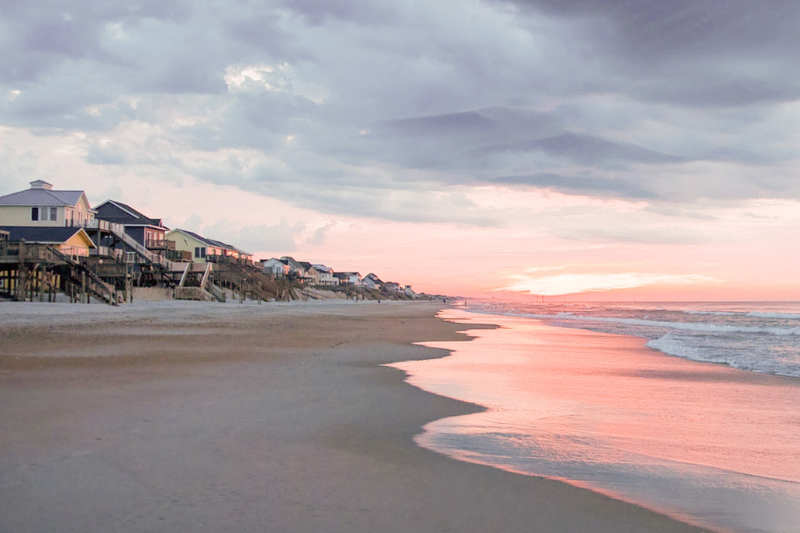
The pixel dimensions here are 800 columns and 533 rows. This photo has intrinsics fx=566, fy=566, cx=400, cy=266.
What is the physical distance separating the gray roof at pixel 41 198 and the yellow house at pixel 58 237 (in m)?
2.60

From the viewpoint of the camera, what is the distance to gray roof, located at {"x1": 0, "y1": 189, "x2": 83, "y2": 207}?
48581 millimetres

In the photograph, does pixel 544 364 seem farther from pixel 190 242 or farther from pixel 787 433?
pixel 190 242

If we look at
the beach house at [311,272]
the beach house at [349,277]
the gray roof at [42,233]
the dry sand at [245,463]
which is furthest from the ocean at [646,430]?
the beach house at [349,277]

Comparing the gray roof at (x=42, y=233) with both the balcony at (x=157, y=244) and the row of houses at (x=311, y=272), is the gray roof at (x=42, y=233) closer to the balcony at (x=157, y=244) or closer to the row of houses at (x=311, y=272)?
the balcony at (x=157, y=244)

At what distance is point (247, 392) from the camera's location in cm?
919

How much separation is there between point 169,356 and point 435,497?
34.9 feet

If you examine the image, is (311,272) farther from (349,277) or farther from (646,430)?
(646,430)

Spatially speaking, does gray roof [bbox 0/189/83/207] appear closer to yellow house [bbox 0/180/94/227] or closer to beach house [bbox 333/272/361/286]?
yellow house [bbox 0/180/94/227]

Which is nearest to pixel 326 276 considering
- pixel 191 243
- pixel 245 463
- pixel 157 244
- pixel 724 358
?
pixel 191 243

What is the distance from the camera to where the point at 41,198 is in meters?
49.2

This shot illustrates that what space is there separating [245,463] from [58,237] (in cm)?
4597

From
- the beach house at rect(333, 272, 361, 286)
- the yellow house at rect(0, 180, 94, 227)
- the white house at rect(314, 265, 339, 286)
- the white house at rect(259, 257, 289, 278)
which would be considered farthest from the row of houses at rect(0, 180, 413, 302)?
the beach house at rect(333, 272, 361, 286)

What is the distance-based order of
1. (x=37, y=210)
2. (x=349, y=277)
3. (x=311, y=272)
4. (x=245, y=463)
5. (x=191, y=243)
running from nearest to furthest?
1. (x=245, y=463)
2. (x=37, y=210)
3. (x=191, y=243)
4. (x=311, y=272)
5. (x=349, y=277)

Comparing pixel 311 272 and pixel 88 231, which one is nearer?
pixel 88 231
